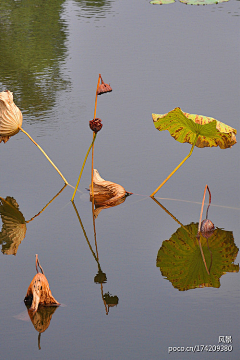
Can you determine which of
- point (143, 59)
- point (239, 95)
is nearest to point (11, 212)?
point (239, 95)

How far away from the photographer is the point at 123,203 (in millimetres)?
3355

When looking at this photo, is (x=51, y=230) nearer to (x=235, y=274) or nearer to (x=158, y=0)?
(x=235, y=274)

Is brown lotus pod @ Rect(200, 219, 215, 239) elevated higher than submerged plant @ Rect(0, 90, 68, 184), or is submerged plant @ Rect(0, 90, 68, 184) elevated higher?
submerged plant @ Rect(0, 90, 68, 184)

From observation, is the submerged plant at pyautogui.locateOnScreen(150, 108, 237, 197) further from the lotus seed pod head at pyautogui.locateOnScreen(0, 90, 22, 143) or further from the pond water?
the lotus seed pod head at pyautogui.locateOnScreen(0, 90, 22, 143)

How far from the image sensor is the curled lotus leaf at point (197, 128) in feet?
10.2

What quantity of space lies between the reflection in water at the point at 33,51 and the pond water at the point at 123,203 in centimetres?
3

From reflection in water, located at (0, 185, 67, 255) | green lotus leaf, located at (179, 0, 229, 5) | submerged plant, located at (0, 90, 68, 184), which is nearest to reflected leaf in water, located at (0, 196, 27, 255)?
reflection in water, located at (0, 185, 67, 255)

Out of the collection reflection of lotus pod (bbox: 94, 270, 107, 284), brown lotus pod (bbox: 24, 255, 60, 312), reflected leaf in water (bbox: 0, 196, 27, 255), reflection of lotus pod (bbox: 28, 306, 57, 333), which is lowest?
reflected leaf in water (bbox: 0, 196, 27, 255)

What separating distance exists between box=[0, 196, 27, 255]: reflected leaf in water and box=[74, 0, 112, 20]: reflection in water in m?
5.57

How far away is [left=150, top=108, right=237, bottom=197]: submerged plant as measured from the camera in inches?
122

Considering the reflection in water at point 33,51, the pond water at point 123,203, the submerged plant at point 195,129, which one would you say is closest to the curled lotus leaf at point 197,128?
the submerged plant at point 195,129

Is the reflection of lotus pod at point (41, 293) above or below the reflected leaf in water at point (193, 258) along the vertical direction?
above

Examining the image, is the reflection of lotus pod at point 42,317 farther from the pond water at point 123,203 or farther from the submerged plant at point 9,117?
the submerged plant at point 9,117

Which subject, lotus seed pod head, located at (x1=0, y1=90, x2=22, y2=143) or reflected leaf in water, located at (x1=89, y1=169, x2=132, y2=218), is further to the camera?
lotus seed pod head, located at (x1=0, y1=90, x2=22, y2=143)
